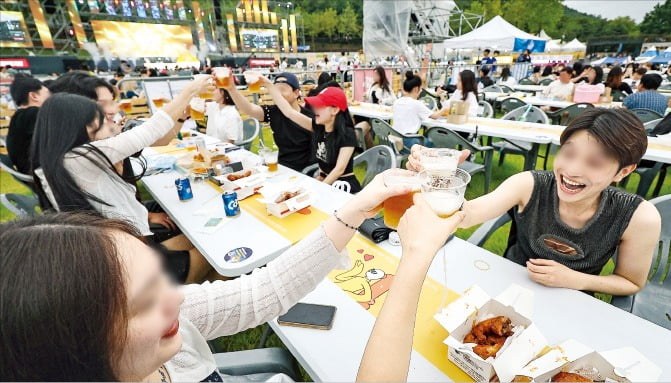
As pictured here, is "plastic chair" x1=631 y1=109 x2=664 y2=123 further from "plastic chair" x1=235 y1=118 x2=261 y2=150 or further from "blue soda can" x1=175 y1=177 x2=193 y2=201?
"blue soda can" x1=175 y1=177 x2=193 y2=201

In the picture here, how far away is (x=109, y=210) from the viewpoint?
2016 millimetres

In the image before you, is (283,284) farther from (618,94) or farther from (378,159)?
(618,94)

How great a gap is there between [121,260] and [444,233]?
2.31 feet

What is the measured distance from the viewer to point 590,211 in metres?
1.53

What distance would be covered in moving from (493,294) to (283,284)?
2.91 ft

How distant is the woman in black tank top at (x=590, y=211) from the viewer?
1378 millimetres

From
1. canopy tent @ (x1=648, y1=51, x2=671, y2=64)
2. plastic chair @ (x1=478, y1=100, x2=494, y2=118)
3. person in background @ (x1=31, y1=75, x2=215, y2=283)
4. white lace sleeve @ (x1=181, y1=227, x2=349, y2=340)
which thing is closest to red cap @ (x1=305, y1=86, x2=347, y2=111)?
person in background @ (x1=31, y1=75, x2=215, y2=283)

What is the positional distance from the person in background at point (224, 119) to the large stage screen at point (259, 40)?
32.9 meters

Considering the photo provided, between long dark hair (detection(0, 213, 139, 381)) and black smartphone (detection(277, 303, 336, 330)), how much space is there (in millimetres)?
713

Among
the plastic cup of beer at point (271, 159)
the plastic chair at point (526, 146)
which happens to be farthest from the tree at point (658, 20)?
the plastic cup of beer at point (271, 159)

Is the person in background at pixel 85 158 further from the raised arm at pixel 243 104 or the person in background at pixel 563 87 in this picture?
the person in background at pixel 563 87

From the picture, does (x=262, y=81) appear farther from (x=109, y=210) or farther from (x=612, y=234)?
(x=612, y=234)

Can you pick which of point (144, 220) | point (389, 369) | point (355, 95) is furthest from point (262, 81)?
point (355, 95)

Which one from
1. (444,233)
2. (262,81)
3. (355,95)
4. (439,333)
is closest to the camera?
(444,233)
